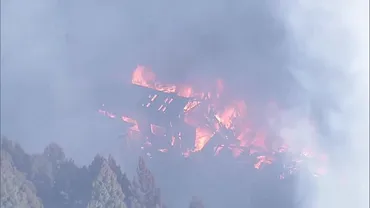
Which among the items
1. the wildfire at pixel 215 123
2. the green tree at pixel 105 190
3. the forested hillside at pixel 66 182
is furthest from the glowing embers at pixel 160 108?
the green tree at pixel 105 190

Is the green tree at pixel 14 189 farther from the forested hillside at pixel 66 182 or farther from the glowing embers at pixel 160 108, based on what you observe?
the glowing embers at pixel 160 108

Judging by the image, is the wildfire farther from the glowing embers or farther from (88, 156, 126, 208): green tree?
(88, 156, 126, 208): green tree

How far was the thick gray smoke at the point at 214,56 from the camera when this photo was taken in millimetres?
6855

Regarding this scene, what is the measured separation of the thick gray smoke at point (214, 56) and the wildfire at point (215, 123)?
0.15m

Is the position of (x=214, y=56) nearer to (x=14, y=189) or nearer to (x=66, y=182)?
(x=66, y=182)

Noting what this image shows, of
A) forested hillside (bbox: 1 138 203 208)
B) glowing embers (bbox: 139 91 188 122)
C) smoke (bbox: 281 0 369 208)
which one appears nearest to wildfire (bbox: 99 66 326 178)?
glowing embers (bbox: 139 91 188 122)

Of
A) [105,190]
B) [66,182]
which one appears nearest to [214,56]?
[105,190]

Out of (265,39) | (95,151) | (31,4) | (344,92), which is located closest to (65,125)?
(95,151)

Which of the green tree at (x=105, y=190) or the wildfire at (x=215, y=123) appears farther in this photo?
the wildfire at (x=215, y=123)

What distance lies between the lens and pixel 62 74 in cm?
682

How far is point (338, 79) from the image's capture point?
292 inches

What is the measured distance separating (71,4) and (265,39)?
2357mm

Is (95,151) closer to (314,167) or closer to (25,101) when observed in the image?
(25,101)

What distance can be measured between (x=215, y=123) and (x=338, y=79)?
63.2 inches
